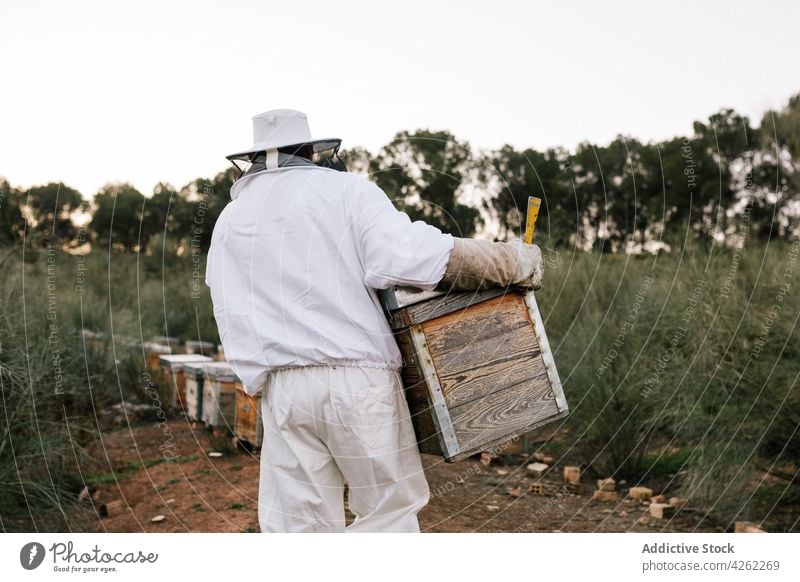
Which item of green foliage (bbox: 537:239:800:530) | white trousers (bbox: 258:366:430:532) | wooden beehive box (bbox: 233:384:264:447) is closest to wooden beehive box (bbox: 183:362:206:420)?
wooden beehive box (bbox: 233:384:264:447)

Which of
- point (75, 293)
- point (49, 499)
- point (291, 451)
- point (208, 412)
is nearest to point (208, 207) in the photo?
point (75, 293)

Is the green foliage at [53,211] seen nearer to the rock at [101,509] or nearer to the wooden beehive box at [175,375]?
the wooden beehive box at [175,375]

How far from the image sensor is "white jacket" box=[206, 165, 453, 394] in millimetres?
3035

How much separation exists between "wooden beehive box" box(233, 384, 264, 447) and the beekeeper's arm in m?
3.74

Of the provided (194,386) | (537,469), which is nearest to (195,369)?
(194,386)

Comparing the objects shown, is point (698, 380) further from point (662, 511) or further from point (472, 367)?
point (472, 367)

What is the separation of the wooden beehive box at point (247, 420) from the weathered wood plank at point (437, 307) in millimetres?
3645

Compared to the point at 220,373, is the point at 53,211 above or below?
above

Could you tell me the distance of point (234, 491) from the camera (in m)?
6.13

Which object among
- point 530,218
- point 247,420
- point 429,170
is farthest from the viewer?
point 247,420

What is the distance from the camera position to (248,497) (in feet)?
19.7

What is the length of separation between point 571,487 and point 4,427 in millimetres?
3860

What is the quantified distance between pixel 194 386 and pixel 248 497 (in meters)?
1.85

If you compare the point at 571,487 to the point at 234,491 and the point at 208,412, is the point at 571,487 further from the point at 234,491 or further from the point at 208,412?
the point at 208,412
